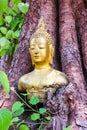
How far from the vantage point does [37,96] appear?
1585mm

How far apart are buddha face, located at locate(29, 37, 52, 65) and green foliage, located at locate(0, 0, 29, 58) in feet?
2.18

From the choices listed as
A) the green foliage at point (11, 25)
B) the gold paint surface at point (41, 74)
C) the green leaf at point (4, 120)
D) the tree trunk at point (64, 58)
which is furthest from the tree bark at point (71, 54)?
the green leaf at point (4, 120)

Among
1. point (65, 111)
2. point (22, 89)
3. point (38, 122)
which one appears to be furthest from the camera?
point (22, 89)

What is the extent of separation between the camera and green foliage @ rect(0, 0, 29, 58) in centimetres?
236

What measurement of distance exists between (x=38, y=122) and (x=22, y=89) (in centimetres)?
21

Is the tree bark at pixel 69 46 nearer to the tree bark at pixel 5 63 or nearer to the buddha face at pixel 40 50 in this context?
the buddha face at pixel 40 50

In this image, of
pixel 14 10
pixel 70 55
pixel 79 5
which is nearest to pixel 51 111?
pixel 70 55

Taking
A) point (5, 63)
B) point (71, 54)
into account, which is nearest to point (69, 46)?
point (71, 54)

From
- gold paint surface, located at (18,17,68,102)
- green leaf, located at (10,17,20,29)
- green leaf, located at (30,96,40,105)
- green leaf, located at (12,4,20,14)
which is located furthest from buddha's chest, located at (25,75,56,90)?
green leaf, located at (12,4,20,14)

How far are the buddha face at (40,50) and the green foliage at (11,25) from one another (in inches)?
26.2

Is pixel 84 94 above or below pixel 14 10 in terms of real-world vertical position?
below

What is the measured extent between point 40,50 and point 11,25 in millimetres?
969

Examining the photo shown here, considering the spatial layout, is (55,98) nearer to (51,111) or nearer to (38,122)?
(51,111)

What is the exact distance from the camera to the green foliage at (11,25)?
236 centimetres
